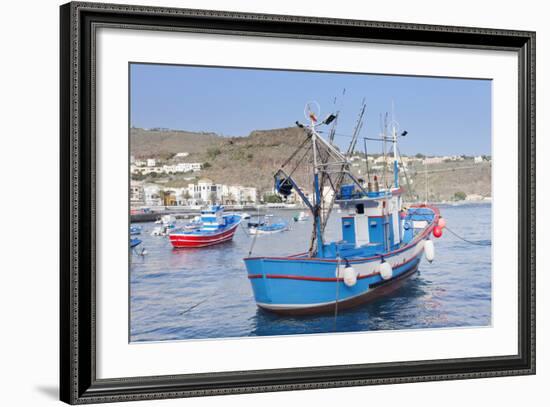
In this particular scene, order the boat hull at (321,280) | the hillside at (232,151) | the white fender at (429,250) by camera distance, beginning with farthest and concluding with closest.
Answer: the white fender at (429,250), the boat hull at (321,280), the hillside at (232,151)

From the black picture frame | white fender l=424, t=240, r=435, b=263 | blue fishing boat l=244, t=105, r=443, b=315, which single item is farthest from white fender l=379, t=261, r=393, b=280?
the black picture frame

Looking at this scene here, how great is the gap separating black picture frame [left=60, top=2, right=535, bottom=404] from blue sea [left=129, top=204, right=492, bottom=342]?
0.23 m

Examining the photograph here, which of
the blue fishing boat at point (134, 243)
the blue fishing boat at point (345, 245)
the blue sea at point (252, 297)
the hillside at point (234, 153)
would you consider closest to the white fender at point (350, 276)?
the blue fishing boat at point (345, 245)

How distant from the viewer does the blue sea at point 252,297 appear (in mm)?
4312

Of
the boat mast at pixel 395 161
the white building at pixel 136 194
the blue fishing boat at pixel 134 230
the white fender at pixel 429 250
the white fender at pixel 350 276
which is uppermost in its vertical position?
the boat mast at pixel 395 161

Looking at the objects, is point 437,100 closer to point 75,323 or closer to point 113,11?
point 113,11

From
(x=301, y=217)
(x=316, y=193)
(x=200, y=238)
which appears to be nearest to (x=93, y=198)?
(x=200, y=238)

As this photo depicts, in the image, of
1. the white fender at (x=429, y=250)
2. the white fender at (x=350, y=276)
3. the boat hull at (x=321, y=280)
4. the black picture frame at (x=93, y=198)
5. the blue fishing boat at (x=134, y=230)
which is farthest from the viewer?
the white fender at (x=429, y=250)

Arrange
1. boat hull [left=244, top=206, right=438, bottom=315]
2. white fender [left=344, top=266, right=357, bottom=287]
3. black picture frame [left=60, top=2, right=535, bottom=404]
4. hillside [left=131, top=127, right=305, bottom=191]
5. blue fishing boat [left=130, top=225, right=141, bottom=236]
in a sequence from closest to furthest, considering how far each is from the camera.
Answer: black picture frame [left=60, top=2, right=535, bottom=404], blue fishing boat [left=130, top=225, right=141, bottom=236], hillside [left=131, top=127, right=305, bottom=191], boat hull [left=244, top=206, right=438, bottom=315], white fender [left=344, top=266, right=357, bottom=287]

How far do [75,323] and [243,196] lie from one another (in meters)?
1.10

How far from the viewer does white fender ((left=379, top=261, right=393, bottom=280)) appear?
15.5 feet

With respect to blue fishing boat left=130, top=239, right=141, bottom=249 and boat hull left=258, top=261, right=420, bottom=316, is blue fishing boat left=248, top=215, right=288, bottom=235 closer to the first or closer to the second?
boat hull left=258, top=261, right=420, bottom=316

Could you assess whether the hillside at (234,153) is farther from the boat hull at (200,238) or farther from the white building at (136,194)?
the boat hull at (200,238)

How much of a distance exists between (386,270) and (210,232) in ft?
3.43
